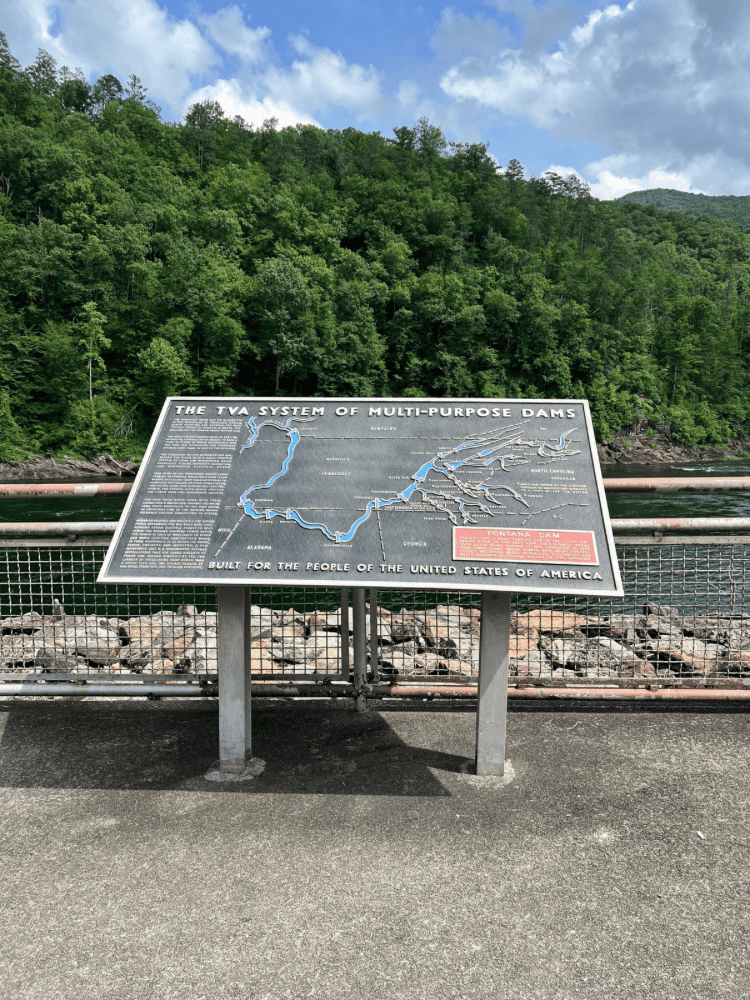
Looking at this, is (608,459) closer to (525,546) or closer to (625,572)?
(625,572)

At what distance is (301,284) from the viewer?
59875mm

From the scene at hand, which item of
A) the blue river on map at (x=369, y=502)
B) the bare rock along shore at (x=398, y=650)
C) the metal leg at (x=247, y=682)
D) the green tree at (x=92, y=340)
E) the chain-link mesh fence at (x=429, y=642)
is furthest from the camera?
the green tree at (x=92, y=340)

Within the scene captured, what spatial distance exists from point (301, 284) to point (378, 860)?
60.1 m

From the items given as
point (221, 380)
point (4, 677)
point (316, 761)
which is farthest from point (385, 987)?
point (221, 380)

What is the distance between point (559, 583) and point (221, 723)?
6.97 ft

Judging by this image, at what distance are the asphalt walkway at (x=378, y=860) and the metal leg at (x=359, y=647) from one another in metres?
0.18

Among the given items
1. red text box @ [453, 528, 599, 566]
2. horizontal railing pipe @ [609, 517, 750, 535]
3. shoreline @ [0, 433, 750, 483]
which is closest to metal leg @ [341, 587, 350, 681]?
red text box @ [453, 528, 599, 566]

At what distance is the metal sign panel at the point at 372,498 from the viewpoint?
12.5 ft

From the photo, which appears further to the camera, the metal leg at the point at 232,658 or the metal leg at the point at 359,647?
the metal leg at the point at 359,647

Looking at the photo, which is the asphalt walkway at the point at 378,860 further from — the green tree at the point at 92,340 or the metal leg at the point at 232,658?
the green tree at the point at 92,340

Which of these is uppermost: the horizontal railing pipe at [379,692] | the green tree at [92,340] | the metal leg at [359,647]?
the green tree at [92,340]

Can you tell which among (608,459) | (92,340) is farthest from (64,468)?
(608,459)

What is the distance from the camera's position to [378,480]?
4176mm

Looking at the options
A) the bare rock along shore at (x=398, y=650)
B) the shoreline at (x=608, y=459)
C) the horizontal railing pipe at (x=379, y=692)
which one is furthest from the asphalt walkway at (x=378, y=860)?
the shoreline at (x=608, y=459)
